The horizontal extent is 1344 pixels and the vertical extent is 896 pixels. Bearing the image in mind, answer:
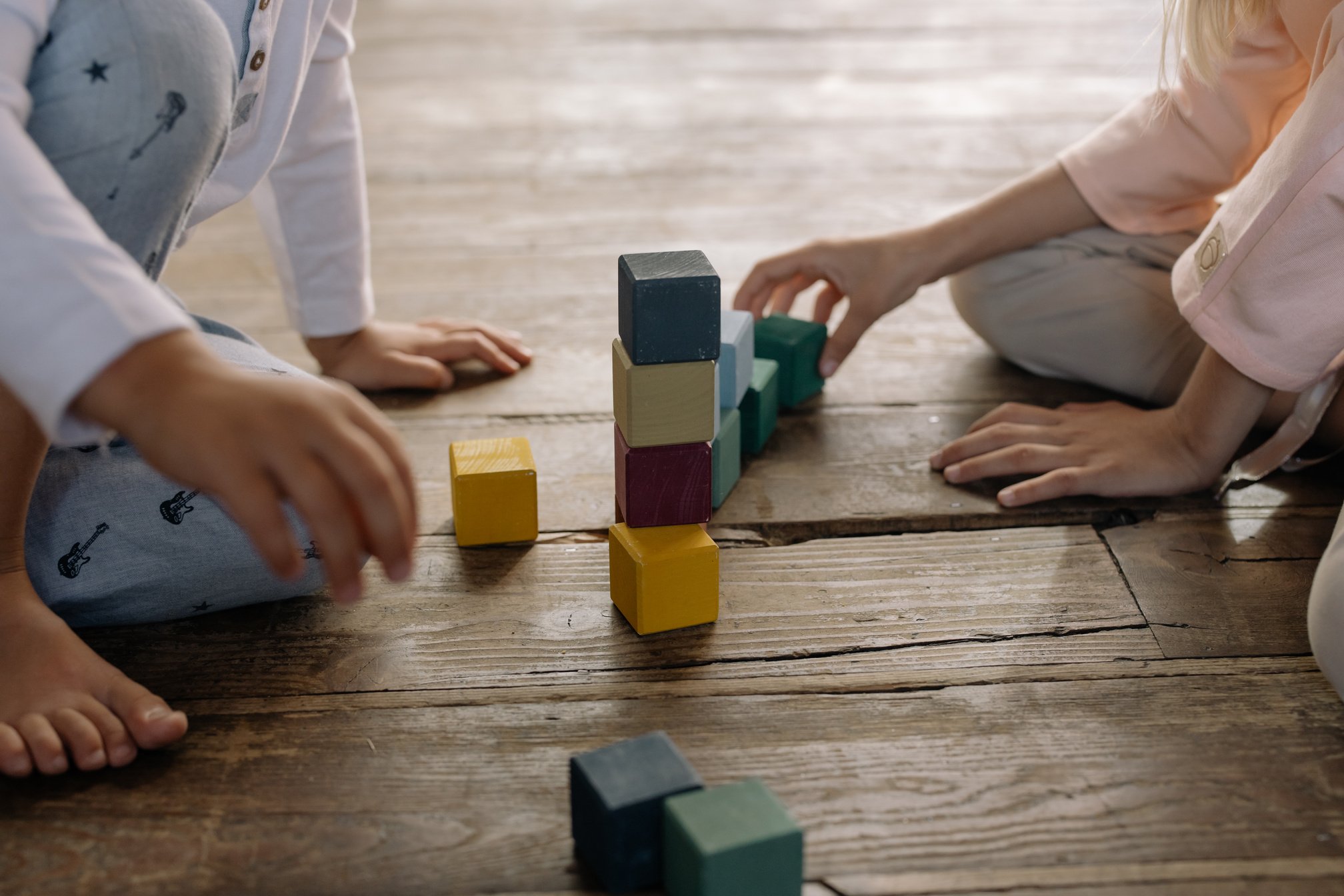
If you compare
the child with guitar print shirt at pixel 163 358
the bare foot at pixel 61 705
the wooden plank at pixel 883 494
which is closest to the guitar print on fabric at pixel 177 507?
the child with guitar print shirt at pixel 163 358

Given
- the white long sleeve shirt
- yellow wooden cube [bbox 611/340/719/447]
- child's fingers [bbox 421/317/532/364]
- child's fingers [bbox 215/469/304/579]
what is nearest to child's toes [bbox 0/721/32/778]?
the white long sleeve shirt

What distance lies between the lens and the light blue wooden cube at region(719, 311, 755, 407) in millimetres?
1073

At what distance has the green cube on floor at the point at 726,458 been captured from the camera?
41.3 inches

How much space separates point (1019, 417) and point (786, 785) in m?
0.53

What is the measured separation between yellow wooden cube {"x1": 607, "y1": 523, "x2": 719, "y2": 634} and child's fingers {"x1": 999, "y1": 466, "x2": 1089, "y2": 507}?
0.30m

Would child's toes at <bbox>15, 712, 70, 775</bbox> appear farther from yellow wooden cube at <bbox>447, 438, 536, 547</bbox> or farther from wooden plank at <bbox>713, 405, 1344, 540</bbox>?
wooden plank at <bbox>713, 405, 1344, 540</bbox>

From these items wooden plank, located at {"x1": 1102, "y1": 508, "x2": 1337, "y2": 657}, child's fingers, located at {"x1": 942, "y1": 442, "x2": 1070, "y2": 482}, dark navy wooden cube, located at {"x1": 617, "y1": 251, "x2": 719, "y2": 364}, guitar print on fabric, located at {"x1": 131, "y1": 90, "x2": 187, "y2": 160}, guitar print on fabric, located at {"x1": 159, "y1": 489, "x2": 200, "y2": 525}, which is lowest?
wooden plank, located at {"x1": 1102, "y1": 508, "x2": 1337, "y2": 657}

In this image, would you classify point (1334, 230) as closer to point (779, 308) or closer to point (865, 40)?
point (779, 308)

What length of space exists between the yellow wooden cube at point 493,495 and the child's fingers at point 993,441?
38 cm

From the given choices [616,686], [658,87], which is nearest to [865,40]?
[658,87]

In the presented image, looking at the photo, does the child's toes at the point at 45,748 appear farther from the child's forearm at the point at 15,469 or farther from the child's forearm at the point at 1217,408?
the child's forearm at the point at 1217,408

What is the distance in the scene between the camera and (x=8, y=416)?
0.80 metres

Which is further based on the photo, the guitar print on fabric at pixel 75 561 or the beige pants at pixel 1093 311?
the beige pants at pixel 1093 311

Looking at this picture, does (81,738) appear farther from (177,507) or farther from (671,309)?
(671,309)
